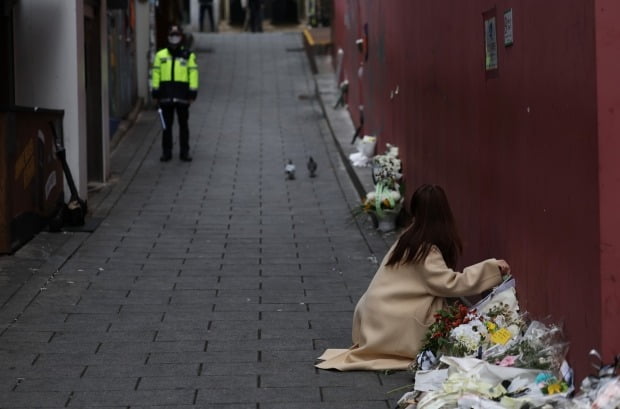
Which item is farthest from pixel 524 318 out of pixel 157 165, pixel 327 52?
pixel 327 52

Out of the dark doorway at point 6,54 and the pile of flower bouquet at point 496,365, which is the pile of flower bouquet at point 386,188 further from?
the pile of flower bouquet at point 496,365

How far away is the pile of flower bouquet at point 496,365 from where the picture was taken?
207 inches

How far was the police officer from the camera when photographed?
1658 cm

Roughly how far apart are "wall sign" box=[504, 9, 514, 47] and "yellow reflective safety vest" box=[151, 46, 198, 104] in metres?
Result: 9.93

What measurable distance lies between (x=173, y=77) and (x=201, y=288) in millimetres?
7553

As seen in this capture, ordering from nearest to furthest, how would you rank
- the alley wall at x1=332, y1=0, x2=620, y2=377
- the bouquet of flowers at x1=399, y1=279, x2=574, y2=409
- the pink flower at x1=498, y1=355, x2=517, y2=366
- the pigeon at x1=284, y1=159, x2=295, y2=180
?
the alley wall at x1=332, y1=0, x2=620, y2=377 → the bouquet of flowers at x1=399, y1=279, x2=574, y2=409 → the pink flower at x1=498, y1=355, x2=517, y2=366 → the pigeon at x1=284, y1=159, x2=295, y2=180

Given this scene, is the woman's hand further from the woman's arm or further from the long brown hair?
the long brown hair

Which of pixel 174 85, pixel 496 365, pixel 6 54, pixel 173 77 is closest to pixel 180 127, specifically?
pixel 174 85

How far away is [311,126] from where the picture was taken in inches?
782

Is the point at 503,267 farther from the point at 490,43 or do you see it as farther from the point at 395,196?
the point at 395,196

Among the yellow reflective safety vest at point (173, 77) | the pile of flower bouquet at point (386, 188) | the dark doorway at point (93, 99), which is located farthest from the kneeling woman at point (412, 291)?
the yellow reflective safety vest at point (173, 77)

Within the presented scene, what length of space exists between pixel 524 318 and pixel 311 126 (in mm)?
13555

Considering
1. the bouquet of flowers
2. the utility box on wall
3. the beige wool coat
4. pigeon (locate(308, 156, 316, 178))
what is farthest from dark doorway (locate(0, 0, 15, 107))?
the bouquet of flowers

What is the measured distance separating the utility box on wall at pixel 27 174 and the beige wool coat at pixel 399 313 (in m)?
4.50
